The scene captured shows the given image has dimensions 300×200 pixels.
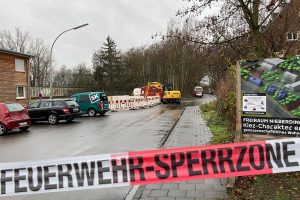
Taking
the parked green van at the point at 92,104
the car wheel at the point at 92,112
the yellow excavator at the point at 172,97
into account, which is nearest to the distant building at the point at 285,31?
the parked green van at the point at 92,104

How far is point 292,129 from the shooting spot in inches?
252

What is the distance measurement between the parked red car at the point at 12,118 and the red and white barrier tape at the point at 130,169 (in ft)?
37.7

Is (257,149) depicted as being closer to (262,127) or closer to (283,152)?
(283,152)

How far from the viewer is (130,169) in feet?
17.3

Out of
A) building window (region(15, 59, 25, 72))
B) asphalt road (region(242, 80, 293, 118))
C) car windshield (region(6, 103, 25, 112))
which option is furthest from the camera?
building window (region(15, 59, 25, 72))

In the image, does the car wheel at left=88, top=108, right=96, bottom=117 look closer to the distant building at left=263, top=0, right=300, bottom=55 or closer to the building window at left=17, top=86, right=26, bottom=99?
the building window at left=17, top=86, right=26, bottom=99

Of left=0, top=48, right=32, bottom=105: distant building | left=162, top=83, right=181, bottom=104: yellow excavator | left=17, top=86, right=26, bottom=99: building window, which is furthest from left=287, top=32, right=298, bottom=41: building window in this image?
left=162, top=83, right=181, bottom=104: yellow excavator

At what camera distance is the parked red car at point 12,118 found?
15.9m

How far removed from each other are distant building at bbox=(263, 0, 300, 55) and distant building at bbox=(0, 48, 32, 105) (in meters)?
25.5

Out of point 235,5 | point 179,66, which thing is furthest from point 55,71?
point 235,5

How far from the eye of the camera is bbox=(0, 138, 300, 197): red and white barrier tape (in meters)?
5.22

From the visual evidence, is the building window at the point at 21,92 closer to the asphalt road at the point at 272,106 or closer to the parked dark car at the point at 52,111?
the parked dark car at the point at 52,111

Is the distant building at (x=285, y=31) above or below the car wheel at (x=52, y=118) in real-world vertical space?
above

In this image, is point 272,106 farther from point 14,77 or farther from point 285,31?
point 14,77
